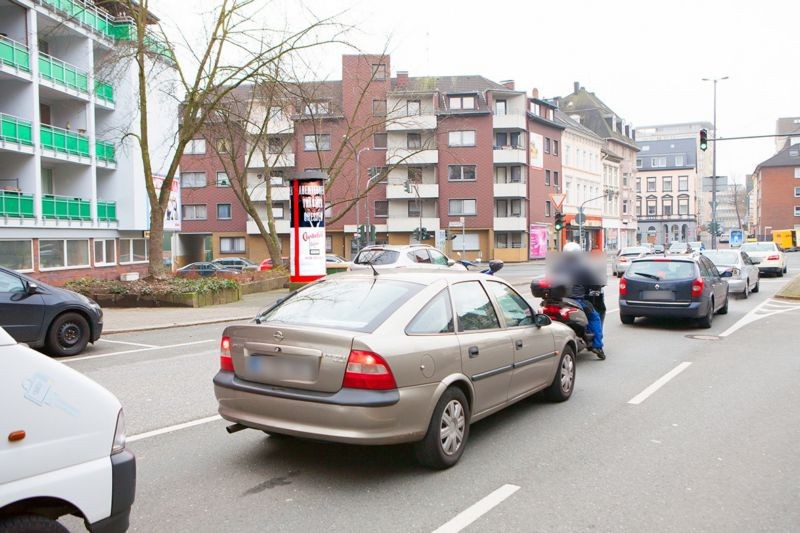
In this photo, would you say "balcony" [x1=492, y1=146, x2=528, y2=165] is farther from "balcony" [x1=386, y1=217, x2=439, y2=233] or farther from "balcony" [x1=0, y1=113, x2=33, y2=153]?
"balcony" [x1=0, y1=113, x2=33, y2=153]

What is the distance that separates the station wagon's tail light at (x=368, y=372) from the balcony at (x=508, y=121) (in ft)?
194

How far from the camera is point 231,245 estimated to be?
214ft

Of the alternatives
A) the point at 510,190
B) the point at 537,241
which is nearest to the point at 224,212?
the point at 510,190

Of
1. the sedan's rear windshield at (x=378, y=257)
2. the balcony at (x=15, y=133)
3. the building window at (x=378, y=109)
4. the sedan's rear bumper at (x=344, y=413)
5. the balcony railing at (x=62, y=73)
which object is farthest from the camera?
the building window at (x=378, y=109)

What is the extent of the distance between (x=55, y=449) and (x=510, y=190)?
60808mm

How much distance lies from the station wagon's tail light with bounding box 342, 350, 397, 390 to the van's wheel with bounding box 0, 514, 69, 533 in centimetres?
208

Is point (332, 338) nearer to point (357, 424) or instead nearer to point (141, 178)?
point (357, 424)

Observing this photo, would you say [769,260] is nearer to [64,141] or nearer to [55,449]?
[64,141]

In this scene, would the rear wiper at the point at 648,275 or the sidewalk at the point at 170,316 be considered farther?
the sidewalk at the point at 170,316

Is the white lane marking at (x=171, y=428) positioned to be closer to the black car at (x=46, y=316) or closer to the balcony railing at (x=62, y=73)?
the black car at (x=46, y=316)

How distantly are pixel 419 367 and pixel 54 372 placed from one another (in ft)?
8.15

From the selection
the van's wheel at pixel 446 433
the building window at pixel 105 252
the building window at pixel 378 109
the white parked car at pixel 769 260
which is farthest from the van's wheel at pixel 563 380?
the building window at pixel 105 252

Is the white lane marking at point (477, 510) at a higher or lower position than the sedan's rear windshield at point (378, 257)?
lower

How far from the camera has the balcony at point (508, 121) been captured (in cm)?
6153
